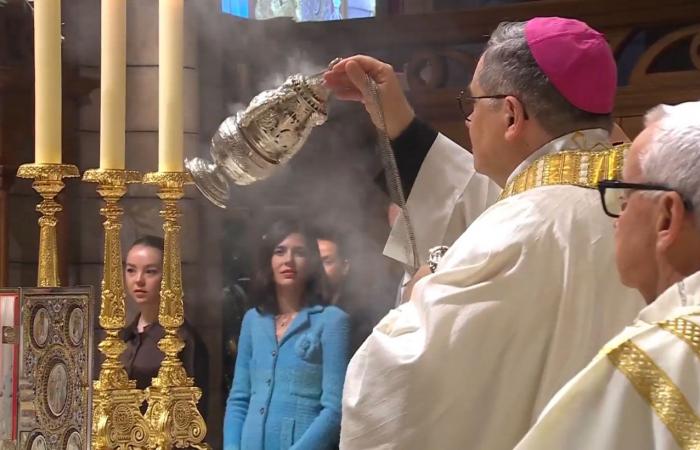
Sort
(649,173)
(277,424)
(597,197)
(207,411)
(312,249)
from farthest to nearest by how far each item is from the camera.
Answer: (207,411) < (312,249) < (277,424) < (597,197) < (649,173)

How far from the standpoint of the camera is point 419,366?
1.75m

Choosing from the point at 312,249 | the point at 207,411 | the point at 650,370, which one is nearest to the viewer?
the point at 650,370

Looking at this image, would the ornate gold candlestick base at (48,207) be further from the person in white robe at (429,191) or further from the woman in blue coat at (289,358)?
the woman in blue coat at (289,358)

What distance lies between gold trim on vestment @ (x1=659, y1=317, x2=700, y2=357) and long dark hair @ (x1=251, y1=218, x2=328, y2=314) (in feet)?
7.15

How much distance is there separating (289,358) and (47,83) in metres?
1.47

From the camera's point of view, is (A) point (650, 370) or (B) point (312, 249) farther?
(B) point (312, 249)

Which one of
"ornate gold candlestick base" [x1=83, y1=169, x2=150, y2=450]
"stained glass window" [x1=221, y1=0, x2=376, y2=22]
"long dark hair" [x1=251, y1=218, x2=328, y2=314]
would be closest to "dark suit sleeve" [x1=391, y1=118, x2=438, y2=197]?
"ornate gold candlestick base" [x1=83, y1=169, x2=150, y2=450]

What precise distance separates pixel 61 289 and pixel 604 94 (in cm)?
91

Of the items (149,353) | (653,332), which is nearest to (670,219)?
(653,332)

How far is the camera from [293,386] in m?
3.25

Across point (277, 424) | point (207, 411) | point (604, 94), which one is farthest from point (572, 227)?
point (207, 411)

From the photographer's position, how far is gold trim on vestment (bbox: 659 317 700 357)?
1.24 meters

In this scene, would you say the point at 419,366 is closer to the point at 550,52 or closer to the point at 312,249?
the point at 550,52

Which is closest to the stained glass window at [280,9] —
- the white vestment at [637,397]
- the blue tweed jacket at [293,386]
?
the blue tweed jacket at [293,386]
